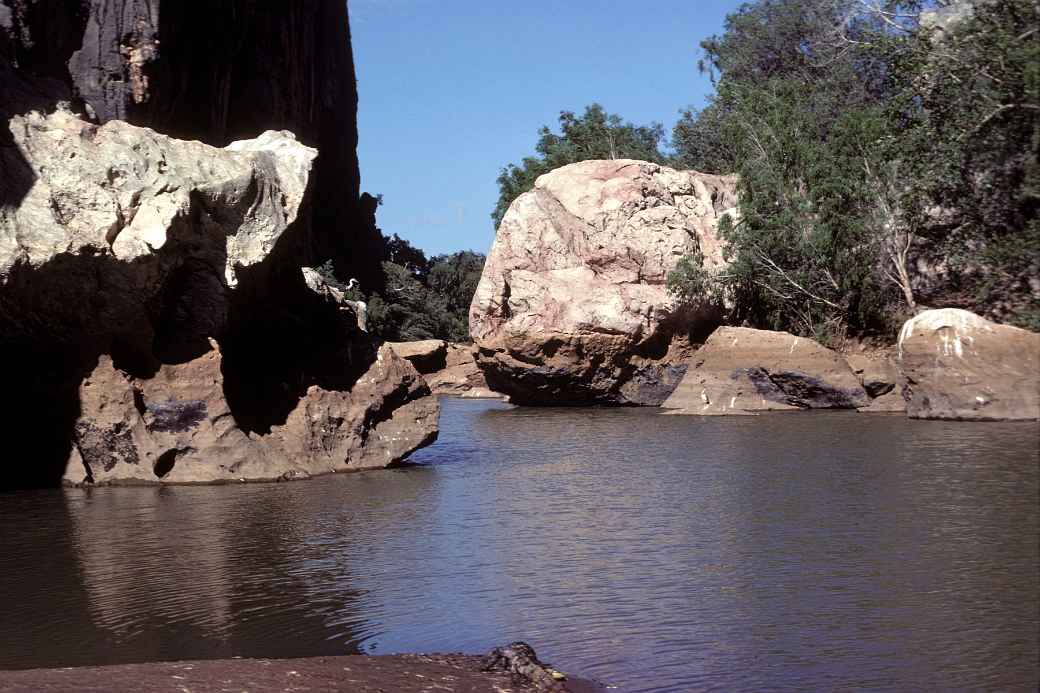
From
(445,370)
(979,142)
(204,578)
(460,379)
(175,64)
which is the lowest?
(204,578)

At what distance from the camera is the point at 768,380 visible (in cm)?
2297

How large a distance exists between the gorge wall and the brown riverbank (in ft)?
23.1

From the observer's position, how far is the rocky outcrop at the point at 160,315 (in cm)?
1166

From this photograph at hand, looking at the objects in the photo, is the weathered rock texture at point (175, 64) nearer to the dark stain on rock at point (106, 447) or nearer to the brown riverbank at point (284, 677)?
the dark stain on rock at point (106, 447)

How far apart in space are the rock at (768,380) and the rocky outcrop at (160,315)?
9.99 metres

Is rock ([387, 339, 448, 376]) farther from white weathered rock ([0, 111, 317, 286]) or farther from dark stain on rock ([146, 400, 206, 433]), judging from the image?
dark stain on rock ([146, 400, 206, 433])

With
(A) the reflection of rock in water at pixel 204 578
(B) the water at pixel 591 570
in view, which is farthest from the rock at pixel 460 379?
(A) the reflection of rock in water at pixel 204 578

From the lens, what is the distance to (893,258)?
24438 millimetres

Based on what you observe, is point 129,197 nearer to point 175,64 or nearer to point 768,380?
point 175,64

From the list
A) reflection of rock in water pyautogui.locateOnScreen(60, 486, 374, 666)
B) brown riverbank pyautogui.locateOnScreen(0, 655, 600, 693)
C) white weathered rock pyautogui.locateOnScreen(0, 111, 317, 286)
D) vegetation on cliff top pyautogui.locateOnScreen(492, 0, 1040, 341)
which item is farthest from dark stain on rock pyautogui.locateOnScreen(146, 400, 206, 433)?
vegetation on cliff top pyautogui.locateOnScreen(492, 0, 1040, 341)

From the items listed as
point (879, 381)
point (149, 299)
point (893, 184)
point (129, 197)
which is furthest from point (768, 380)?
point (129, 197)

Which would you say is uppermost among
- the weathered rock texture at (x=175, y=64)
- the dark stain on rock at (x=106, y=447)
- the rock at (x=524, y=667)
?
the weathered rock texture at (x=175, y=64)

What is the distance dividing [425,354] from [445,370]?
1097 millimetres

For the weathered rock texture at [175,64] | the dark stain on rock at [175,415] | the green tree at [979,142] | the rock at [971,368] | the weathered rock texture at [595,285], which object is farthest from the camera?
the weathered rock texture at [595,285]
